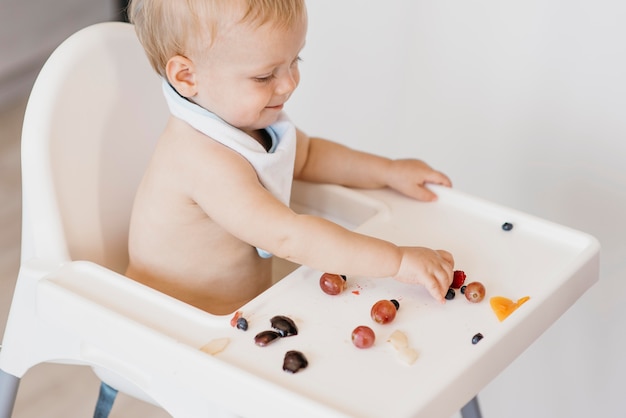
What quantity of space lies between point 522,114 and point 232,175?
0.59 metres

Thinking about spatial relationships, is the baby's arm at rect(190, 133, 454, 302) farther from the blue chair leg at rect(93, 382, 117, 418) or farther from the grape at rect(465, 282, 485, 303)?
the blue chair leg at rect(93, 382, 117, 418)

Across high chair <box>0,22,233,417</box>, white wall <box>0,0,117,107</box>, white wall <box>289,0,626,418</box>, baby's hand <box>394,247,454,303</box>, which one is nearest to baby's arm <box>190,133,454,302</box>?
baby's hand <box>394,247,454,303</box>

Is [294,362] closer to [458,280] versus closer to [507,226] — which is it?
[458,280]

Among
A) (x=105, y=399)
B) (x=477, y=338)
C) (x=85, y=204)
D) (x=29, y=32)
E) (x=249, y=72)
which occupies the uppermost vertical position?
(x=249, y=72)

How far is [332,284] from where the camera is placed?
0.90m

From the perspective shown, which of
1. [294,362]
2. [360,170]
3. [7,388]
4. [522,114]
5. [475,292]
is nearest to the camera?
[294,362]

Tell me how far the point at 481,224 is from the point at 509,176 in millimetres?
390

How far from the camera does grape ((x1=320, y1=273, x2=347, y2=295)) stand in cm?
90

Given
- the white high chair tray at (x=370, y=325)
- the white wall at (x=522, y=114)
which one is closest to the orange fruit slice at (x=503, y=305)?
the white high chair tray at (x=370, y=325)

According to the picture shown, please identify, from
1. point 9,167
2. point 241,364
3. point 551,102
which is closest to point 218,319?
point 241,364

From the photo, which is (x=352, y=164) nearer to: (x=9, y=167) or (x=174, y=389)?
(x=174, y=389)

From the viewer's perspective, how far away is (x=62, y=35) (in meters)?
2.40

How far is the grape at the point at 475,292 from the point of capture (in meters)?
0.90

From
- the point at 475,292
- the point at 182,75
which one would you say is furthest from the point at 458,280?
the point at 182,75
